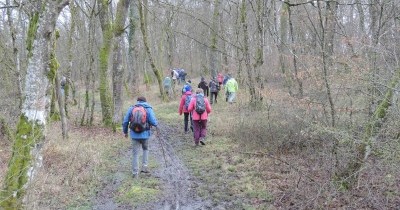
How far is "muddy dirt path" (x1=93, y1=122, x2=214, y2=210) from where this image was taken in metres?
7.75

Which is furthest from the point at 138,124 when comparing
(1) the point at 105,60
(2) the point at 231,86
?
(2) the point at 231,86

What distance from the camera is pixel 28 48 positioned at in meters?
6.21

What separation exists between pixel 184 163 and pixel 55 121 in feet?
31.9

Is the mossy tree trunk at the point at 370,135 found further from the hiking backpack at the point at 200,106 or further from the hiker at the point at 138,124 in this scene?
the hiking backpack at the point at 200,106

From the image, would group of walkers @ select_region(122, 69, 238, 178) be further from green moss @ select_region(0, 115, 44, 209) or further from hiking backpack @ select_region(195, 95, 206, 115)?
green moss @ select_region(0, 115, 44, 209)

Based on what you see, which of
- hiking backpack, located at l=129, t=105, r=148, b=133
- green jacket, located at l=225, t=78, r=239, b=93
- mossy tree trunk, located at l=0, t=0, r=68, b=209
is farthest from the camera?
green jacket, located at l=225, t=78, r=239, b=93

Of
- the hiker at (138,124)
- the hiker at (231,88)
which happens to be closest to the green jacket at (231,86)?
the hiker at (231,88)

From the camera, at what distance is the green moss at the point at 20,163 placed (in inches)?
230

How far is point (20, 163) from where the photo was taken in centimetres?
602

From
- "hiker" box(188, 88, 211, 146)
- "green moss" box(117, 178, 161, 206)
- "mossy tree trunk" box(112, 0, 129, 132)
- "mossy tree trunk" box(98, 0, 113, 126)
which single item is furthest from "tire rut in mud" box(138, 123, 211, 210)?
"mossy tree trunk" box(98, 0, 113, 126)

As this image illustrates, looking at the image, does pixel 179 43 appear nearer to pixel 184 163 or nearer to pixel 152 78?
pixel 152 78

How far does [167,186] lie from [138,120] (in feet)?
5.41

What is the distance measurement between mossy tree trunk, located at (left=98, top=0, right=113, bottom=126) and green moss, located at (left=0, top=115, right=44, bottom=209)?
33.5ft

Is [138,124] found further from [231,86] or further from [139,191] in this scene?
[231,86]
